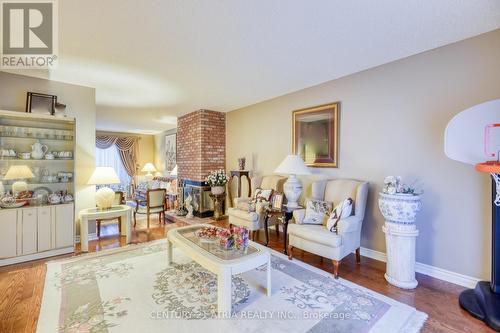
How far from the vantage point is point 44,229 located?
315cm

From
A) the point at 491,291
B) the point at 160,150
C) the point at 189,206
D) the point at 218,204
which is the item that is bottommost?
the point at 491,291

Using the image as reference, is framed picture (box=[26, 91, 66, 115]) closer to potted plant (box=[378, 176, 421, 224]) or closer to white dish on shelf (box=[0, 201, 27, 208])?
white dish on shelf (box=[0, 201, 27, 208])

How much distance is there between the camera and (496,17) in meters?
2.05

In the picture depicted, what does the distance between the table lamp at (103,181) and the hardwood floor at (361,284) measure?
689 mm

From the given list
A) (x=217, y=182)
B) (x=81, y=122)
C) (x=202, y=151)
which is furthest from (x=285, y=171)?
(x=81, y=122)

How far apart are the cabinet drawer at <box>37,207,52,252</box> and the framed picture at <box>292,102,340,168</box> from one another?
381 cm

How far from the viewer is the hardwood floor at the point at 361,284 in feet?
6.09

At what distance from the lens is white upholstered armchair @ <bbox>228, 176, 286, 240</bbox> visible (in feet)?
12.3

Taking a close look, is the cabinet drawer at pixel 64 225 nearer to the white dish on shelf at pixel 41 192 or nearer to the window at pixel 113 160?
the white dish on shelf at pixel 41 192

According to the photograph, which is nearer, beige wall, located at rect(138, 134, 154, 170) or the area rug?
the area rug

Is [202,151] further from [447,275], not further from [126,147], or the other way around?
[126,147]

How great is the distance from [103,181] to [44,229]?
0.92 metres

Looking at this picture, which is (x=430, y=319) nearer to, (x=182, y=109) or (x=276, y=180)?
(x=276, y=180)

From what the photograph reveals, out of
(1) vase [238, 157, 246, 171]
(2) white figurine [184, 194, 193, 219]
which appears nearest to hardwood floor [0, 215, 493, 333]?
(1) vase [238, 157, 246, 171]
